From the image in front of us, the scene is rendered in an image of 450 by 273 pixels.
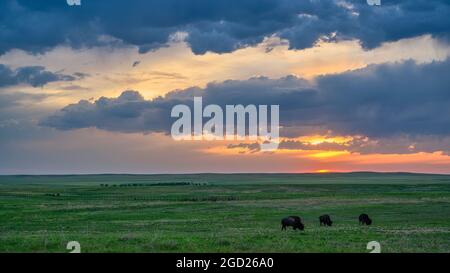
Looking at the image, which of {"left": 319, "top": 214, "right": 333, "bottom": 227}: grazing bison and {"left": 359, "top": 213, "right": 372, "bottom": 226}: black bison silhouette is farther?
{"left": 359, "top": 213, "right": 372, "bottom": 226}: black bison silhouette

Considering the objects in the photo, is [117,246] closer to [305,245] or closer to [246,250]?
[246,250]

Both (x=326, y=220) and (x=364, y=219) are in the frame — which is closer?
(x=326, y=220)

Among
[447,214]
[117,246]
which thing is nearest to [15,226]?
[117,246]

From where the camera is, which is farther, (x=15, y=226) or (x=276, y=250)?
(x=15, y=226)

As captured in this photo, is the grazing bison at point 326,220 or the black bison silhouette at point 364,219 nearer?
the grazing bison at point 326,220
